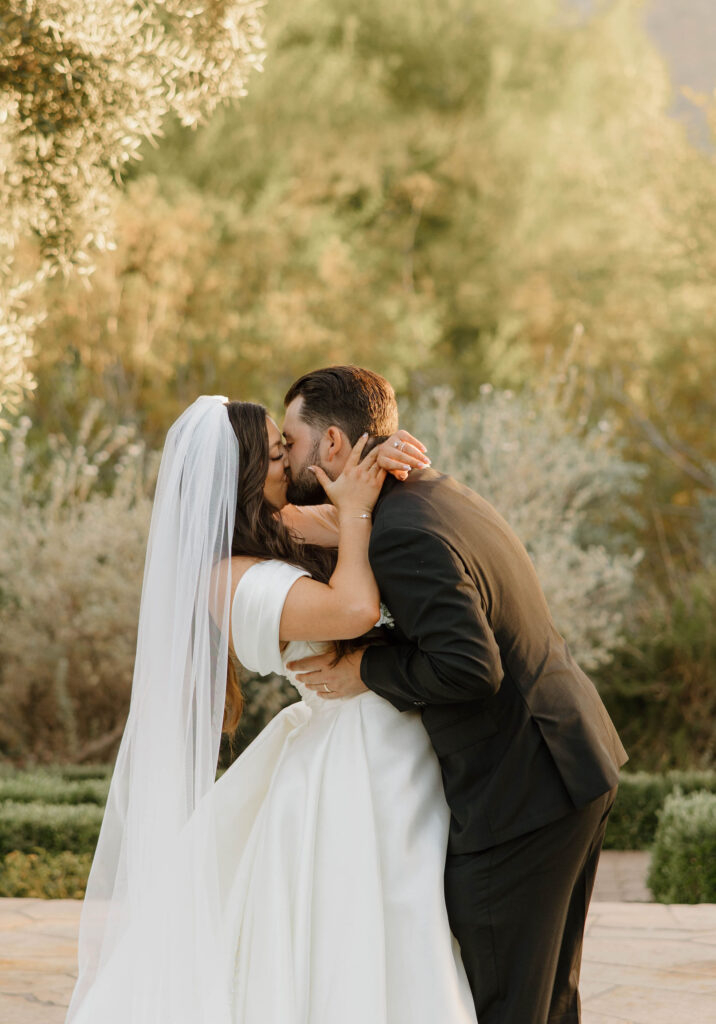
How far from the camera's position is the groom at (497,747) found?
2.52m

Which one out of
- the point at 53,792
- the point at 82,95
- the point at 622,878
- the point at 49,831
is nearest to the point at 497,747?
the point at 49,831

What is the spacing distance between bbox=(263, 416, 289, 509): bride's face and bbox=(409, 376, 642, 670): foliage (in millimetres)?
5308

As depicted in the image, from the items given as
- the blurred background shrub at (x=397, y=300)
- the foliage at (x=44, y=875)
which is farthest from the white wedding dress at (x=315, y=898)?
the blurred background shrub at (x=397, y=300)

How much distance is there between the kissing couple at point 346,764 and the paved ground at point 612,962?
106 centimetres

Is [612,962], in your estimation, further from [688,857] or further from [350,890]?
[350,890]

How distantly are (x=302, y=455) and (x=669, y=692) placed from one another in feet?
19.9

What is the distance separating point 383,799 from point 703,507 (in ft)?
33.2

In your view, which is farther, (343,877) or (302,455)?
(302,455)

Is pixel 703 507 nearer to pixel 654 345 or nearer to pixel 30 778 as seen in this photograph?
pixel 654 345

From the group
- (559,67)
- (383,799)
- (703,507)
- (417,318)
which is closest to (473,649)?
(383,799)

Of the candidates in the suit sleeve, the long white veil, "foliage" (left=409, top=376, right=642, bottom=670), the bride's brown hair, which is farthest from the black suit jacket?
"foliage" (left=409, top=376, right=642, bottom=670)

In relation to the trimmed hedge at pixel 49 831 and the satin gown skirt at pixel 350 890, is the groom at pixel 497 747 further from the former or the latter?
the trimmed hedge at pixel 49 831

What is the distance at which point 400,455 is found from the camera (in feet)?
8.69

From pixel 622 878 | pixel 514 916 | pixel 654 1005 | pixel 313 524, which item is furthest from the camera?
pixel 622 878
